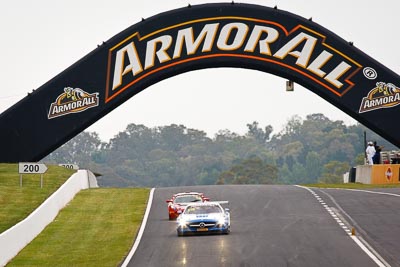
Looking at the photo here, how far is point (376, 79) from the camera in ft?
180

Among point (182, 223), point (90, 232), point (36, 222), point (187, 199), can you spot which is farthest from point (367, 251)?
point (187, 199)

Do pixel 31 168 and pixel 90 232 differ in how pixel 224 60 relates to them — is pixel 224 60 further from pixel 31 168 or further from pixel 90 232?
pixel 90 232

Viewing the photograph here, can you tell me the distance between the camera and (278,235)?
3419cm

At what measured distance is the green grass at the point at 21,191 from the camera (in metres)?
37.3

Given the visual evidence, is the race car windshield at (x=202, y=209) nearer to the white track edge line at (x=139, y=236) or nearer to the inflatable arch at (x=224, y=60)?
the white track edge line at (x=139, y=236)

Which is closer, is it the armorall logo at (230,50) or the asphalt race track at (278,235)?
the asphalt race track at (278,235)

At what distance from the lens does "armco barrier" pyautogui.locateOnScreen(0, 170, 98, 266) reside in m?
29.6

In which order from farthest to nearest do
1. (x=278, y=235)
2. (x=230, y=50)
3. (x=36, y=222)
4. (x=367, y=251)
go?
(x=230, y=50) < (x=36, y=222) < (x=278, y=235) < (x=367, y=251)

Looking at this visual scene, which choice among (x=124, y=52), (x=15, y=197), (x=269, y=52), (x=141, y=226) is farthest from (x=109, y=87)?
(x=141, y=226)

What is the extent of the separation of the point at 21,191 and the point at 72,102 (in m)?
9.80

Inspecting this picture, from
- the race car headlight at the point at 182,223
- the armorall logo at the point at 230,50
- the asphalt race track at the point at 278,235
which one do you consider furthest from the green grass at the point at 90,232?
the armorall logo at the point at 230,50

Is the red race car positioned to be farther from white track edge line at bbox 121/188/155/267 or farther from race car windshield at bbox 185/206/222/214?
race car windshield at bbox 185/206/222/214

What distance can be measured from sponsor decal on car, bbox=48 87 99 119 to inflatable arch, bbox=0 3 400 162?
0.05 meters

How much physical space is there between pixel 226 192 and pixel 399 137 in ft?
33.8
